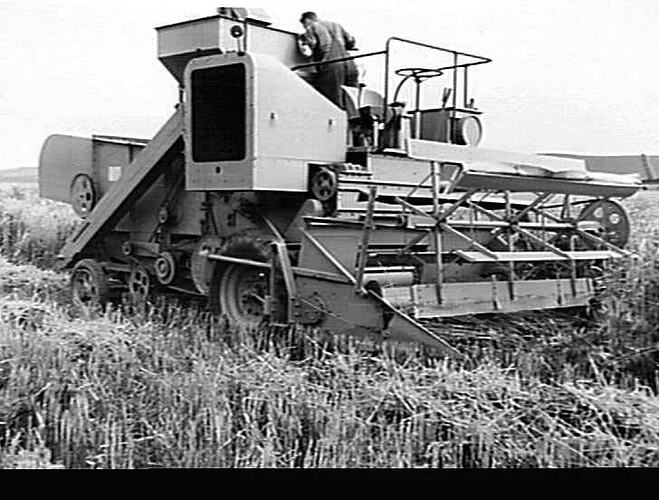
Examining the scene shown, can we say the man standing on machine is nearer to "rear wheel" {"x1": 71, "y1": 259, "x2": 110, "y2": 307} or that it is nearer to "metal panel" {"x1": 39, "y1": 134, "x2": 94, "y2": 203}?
"metal panel" {"x1": 39, "y1": 134, "x2": 94, "y2": 203}

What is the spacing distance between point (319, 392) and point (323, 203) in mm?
941

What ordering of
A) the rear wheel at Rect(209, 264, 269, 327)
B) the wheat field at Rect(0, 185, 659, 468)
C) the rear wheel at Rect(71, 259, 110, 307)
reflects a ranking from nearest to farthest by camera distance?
the wheat field at Rect(0, 185, 659, 468)
the rear wheel at Rect(209, 264, 269, 327)
the rear wheel at Rect(71, 259, 110, 307)

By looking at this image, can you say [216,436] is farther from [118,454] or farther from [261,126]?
[261,126]

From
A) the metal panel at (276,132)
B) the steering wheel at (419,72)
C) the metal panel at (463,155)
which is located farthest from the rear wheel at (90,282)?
the steering wheel at (419,72)

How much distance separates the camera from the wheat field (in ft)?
7.83

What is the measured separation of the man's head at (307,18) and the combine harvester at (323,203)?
20cm

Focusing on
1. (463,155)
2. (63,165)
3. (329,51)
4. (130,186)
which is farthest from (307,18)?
(63,165)

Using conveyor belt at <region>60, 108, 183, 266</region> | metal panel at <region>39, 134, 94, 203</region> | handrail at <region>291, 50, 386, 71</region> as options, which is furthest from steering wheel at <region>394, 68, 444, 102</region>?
metal panel at <region>39, 134, 94, 203</region>

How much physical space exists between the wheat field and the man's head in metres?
1.07

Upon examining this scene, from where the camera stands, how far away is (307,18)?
3.19 metres

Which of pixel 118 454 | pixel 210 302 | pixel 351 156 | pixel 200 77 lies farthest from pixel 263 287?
pixel 118 454

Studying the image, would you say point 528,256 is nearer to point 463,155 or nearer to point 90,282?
point 463,155

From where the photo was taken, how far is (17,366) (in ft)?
8.74

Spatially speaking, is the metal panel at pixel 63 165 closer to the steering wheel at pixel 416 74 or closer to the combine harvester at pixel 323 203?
the combine harvester at pixel 323 203
